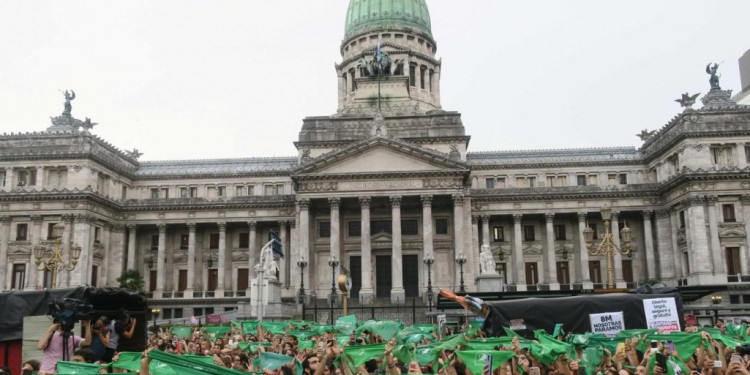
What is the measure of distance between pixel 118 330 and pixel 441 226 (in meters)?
51.7

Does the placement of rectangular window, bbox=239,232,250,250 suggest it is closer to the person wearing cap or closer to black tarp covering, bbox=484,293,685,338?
black tarp covering, bbox=484,293,685,338

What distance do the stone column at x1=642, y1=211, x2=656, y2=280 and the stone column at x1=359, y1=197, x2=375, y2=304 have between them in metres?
27.3

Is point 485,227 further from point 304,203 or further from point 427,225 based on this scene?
point 304,203

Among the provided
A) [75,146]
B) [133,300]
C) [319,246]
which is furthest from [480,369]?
[75,146]

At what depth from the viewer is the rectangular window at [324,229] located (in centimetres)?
6638

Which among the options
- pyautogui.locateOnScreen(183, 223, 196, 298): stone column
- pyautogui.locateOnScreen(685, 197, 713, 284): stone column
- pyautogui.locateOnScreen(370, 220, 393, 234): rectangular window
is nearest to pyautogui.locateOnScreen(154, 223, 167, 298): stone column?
pyautogui.locateOnScreen(183, 223, 196, 298): stone column

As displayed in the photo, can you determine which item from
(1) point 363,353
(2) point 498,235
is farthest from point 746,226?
(1) point 363,353

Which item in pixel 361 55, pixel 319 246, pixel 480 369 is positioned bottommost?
pixel 480 369

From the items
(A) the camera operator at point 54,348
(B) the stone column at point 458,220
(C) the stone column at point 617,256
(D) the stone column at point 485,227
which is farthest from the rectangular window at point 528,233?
(A) the camera operator at point 54,348

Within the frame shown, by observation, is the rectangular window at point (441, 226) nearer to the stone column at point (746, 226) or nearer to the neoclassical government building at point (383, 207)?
the neoclassical government building at point (383, 207)

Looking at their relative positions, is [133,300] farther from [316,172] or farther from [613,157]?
[613,157]

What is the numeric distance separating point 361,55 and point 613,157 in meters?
34.4

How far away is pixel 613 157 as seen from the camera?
74.4m

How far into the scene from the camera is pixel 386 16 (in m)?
91.6
